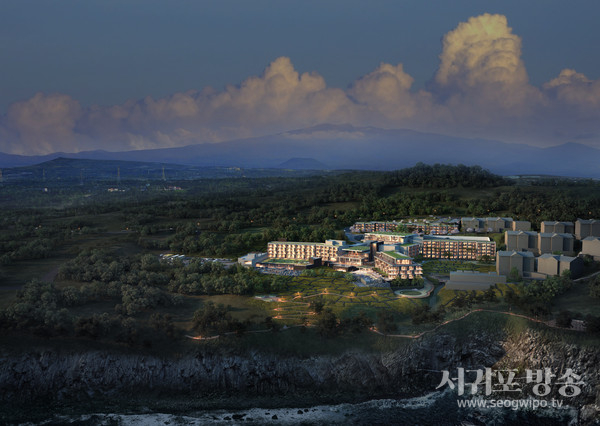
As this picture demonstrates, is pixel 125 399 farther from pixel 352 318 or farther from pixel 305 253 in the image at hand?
pixel 305 253

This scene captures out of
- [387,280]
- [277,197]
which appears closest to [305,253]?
[387,280]

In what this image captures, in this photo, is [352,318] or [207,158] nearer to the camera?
[352,318]

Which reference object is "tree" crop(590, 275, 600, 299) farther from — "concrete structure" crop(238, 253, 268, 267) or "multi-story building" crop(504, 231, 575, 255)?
"concrete structure" crop(238, 253, 268, 267)

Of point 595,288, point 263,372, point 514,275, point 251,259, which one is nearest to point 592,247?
point 514,275

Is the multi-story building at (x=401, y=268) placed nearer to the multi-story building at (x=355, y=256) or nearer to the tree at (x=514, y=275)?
the multi-story building at (x=355, y=256)

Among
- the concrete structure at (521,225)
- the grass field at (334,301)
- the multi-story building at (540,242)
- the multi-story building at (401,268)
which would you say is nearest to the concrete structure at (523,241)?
the multi-story building at (540,242)

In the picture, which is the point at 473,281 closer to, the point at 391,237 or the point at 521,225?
the point at 391,237
